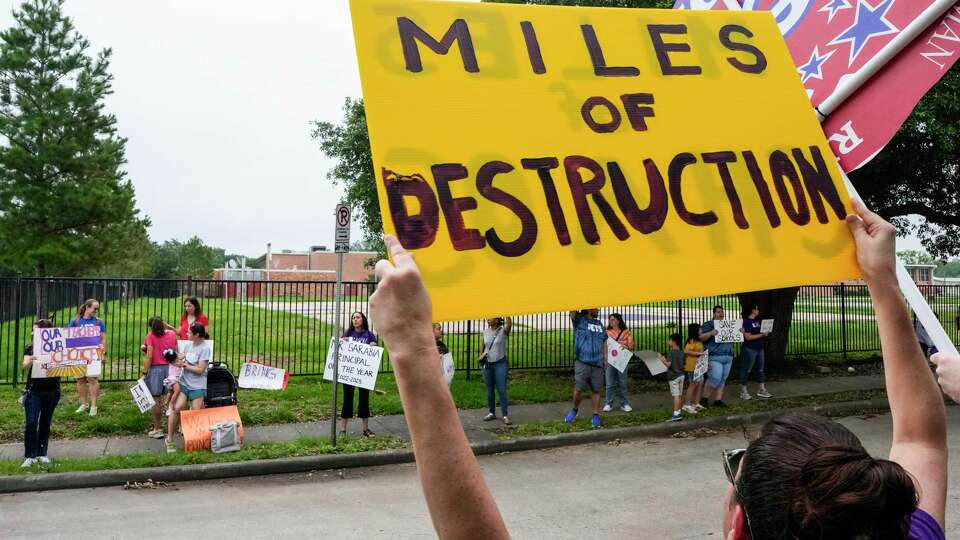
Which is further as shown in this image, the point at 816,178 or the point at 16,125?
the point at 16,125

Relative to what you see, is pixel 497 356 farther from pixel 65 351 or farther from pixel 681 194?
pixel 681 194

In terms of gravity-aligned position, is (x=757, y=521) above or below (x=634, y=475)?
above

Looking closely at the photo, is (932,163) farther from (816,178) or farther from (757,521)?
(757,521)

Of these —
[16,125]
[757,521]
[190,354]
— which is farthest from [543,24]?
[16,125]

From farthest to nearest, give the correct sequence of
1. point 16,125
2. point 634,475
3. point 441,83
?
point 16,125
point 634,475
point 441,83

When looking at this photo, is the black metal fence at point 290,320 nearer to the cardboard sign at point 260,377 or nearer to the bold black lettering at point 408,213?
the cardboard sign at point 260,377

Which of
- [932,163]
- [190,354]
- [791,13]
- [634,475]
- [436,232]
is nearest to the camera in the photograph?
[436,232]

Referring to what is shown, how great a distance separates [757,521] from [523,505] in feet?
20.0

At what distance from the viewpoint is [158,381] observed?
9539 mm

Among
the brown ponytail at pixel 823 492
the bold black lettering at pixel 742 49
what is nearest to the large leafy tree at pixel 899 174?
the bold black lettering at pixel 742 49

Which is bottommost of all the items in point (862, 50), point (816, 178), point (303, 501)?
point (303, 501)

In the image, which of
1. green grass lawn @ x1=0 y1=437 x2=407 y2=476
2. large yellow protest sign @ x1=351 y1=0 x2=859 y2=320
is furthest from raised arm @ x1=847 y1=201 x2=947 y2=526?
green grass lawn @ x1=0 y1=437 x2=407 y2=476

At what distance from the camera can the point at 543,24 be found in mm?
1895

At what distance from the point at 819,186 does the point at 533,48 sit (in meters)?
0.92
